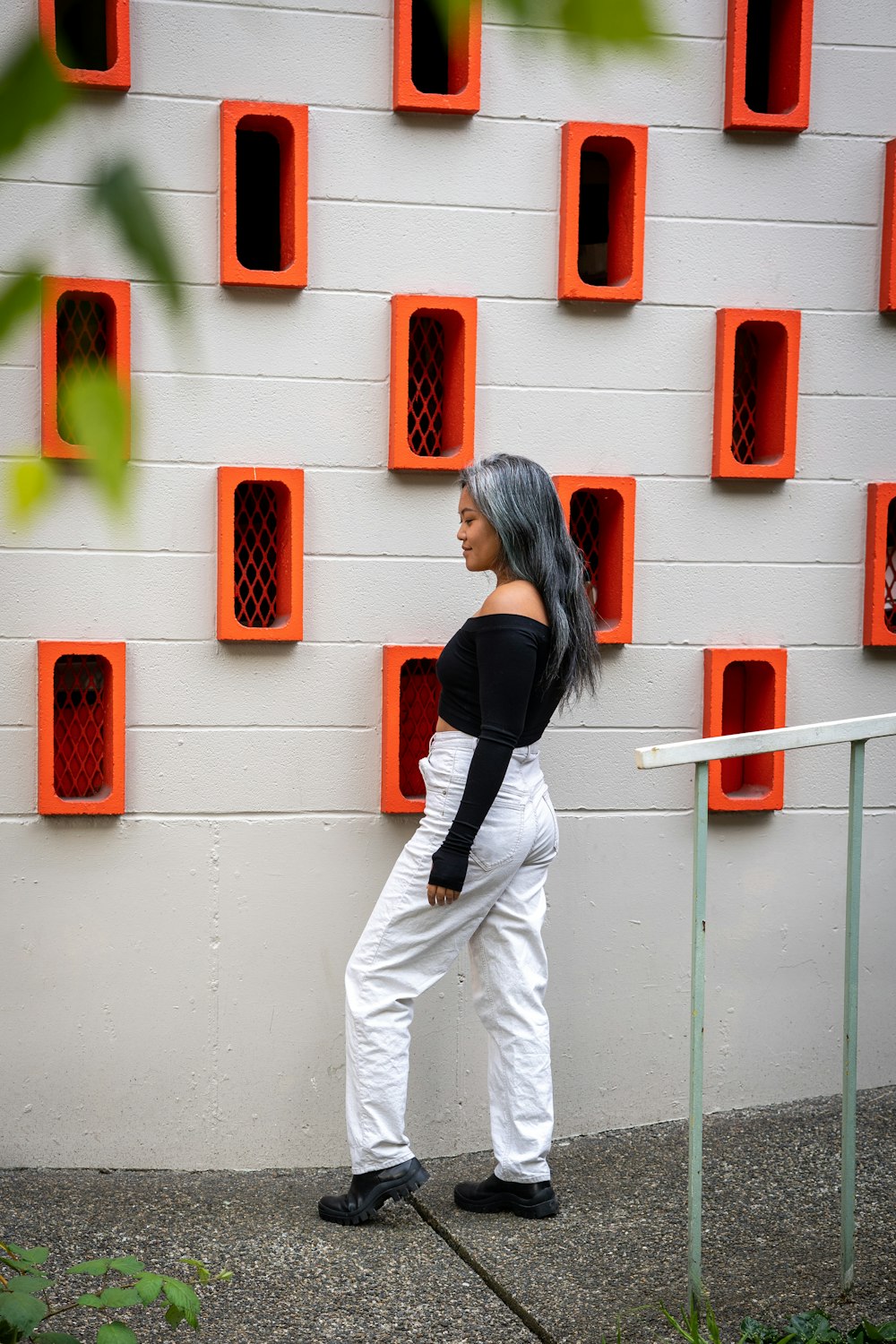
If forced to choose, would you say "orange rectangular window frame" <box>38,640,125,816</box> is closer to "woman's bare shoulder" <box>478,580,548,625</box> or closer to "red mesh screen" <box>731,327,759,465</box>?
"woman's bare shoulder" <box>478,580,548,625</box>

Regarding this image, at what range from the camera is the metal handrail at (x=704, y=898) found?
8.84ft

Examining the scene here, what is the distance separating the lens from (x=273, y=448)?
3912 mm

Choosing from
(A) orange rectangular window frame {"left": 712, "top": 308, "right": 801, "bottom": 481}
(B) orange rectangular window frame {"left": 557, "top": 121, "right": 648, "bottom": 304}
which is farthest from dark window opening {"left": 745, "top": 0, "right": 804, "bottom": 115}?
(A) orange rectangular window frame {"left": 712, "top": 308, "right": 801, "bottom": 481}

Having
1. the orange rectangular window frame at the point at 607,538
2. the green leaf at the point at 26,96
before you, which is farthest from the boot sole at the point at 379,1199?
the green leaf at the point at 26,96

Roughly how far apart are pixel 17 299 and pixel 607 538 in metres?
3.67

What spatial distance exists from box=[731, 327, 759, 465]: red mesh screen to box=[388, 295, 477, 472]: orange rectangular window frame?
2.81 ft

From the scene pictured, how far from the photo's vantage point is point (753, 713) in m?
4.27

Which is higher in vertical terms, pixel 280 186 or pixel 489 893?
pixel 280 186

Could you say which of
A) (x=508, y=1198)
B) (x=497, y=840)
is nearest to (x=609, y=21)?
(x=497, y=840)

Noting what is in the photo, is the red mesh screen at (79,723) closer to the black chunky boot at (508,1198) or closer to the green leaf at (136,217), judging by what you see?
the black chunky boot at (508,1198)

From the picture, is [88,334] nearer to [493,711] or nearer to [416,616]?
[416,616]

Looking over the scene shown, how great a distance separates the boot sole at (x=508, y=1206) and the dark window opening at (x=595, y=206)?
2584 millimetres

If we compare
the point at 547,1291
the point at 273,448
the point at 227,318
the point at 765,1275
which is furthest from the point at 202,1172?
the point at 227,318

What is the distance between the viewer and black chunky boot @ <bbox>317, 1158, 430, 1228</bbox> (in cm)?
347
